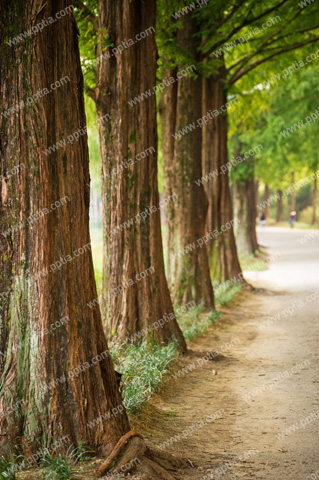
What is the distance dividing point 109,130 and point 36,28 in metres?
3.87

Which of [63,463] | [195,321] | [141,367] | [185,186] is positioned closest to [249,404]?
[141,367]

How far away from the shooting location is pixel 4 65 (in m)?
4.65

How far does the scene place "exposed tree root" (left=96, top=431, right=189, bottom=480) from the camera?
437 centimetres

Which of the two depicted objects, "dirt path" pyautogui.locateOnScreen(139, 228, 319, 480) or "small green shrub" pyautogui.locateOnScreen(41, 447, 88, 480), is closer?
"small green shrub" pyautogui.locateOnScreen(41, 447, 88, 480)

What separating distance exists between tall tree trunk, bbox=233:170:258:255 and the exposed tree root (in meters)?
20.5

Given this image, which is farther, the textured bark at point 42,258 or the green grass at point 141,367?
the green grass at point 141,367

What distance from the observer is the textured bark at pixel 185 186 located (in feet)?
39.2

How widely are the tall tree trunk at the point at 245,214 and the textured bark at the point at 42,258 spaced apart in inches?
794

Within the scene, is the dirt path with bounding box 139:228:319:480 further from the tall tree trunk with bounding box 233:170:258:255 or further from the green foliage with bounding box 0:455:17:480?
the tall tree trunk with bounding box 233:170:258:255

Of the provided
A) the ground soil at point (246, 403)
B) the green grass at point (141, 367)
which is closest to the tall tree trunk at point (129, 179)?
the green grass at point (141, 367)

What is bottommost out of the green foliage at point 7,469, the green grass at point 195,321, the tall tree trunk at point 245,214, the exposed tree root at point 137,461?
the tall tree trunk at point 245,214

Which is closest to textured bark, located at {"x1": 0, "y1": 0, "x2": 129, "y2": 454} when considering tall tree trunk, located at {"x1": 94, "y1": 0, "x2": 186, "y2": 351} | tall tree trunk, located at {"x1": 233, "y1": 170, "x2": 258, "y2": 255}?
tall tree trunk, located at {"x1": 94, "y1": 0, "x2": 186, "y2": 351}

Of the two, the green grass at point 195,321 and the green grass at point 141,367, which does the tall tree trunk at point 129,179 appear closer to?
the green grass at point 141,367

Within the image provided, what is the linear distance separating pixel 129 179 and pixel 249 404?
3.70m
